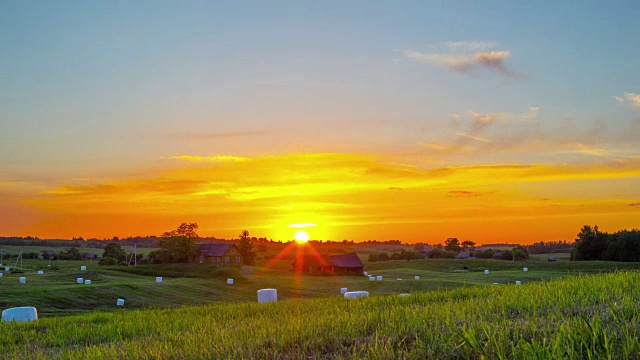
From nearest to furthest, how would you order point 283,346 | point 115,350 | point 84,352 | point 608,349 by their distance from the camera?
point 608,349 → point 283,346 → point 115,350 → point 84,352

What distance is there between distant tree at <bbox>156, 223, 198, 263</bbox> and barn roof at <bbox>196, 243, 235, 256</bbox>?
18095 millimetres

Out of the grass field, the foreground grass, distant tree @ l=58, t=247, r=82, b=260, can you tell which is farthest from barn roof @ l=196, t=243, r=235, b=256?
the foreground grass

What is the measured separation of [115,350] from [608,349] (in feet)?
22.7

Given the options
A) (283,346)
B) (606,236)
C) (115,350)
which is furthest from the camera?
(606,236)

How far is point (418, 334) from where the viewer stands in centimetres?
730

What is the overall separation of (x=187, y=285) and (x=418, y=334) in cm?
7329

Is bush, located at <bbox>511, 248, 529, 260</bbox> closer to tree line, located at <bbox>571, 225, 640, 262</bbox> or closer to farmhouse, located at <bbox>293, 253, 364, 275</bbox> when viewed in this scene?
tree line, located at <bbox>571, 225, 640, 262</bbox>

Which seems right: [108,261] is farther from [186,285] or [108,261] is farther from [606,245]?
[606,245]

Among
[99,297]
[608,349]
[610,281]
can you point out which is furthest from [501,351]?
[99,297]

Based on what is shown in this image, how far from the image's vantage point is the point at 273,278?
105625 millimetres

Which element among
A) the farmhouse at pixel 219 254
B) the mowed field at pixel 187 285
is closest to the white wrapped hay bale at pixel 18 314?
the mowed field at pixel 187 285

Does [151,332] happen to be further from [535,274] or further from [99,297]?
[535,274]

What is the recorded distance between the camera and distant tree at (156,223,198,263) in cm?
12812

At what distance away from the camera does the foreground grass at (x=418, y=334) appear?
5883 mm
